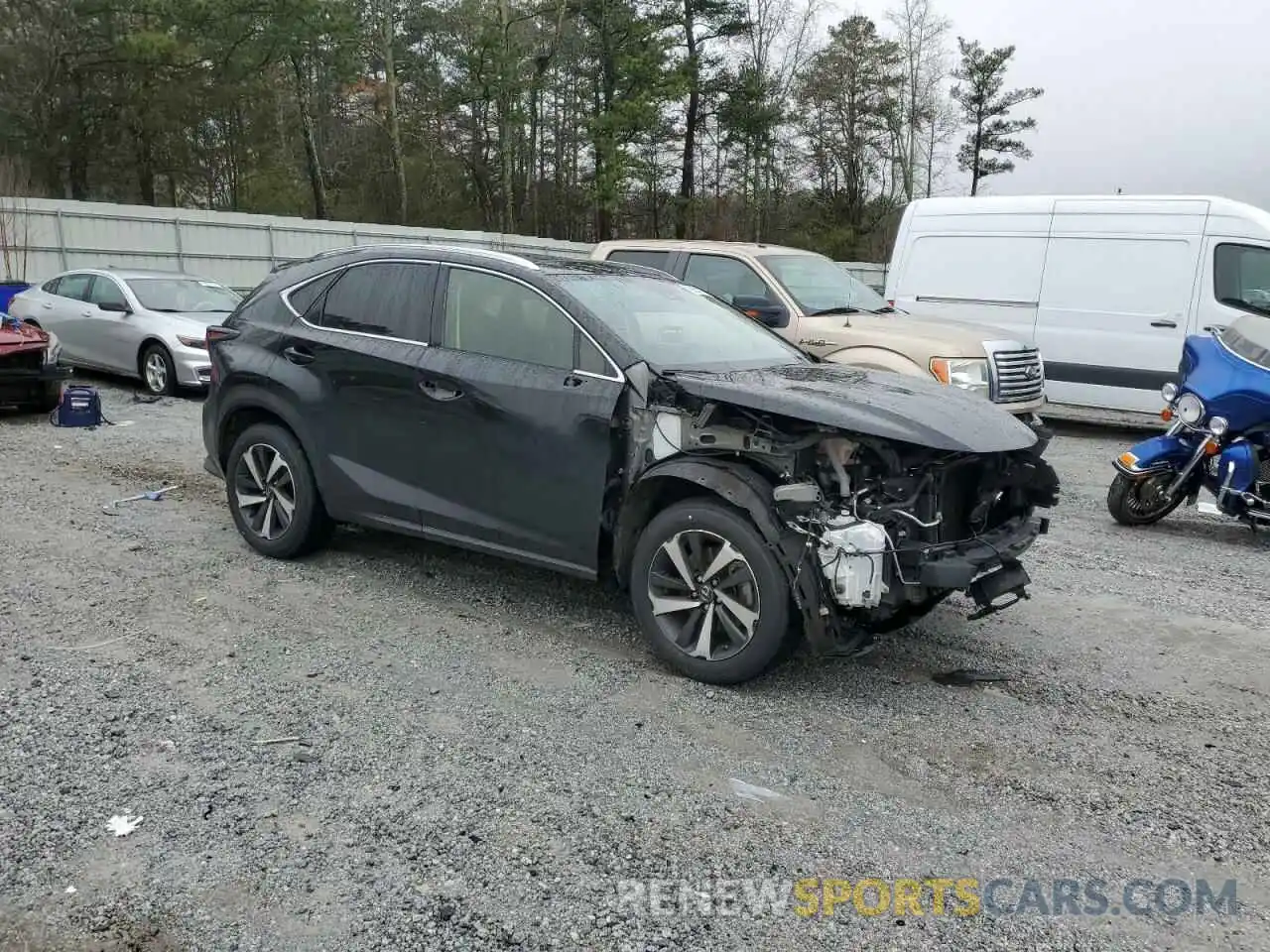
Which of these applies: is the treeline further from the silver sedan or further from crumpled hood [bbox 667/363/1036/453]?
crumpled hood [bbox 667/363/1036/453]

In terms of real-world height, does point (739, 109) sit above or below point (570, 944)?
above

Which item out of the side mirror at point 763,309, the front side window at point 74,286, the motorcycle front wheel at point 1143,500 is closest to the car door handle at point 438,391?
the side mirror at point 763,309

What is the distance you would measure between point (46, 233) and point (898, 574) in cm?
1928

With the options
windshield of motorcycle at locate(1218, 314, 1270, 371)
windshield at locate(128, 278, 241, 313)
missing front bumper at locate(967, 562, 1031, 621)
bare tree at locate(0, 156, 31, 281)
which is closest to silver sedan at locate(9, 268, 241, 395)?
windshield at locate(128, 278, 241, 313)

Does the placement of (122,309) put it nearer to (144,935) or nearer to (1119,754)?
(144,935)

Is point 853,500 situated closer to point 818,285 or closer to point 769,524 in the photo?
point 769,524

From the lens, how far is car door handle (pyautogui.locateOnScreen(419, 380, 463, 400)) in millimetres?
4773

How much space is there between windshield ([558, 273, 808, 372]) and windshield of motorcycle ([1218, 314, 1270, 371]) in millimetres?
3470

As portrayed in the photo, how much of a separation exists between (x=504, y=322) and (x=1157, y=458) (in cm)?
498

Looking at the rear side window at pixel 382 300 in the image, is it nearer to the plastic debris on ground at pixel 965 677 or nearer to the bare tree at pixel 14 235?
the plastic debris on ground at pixel 965 677

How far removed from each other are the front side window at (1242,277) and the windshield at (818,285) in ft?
12.2

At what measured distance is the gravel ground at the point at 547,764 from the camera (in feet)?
8.81

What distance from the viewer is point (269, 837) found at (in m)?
3.00

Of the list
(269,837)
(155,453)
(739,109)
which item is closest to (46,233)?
(155,453)
